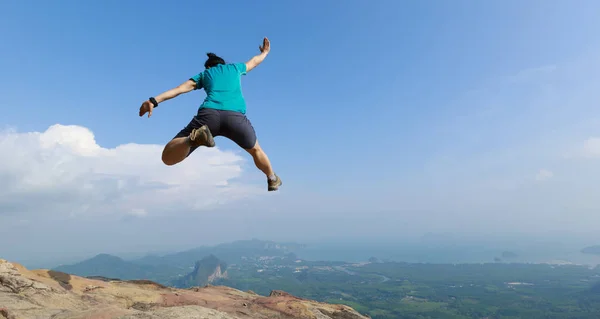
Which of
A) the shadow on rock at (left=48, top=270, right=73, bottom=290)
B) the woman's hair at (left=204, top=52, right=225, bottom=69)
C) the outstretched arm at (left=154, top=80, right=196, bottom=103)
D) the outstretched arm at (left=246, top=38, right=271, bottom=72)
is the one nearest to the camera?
the outstretched arm at (left=154, top=80, right=196, bottom=103)

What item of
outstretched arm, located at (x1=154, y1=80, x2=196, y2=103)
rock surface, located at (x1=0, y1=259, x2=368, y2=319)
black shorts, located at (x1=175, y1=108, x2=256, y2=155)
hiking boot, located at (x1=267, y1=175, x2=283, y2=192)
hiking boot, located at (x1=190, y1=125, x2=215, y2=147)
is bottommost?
rock surface, located at (x1=0, y1=259, x2=368, y2=319)

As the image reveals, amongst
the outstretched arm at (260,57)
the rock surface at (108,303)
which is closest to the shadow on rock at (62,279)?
the rock surface at (108,303)

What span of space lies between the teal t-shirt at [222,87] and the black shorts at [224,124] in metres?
0.12

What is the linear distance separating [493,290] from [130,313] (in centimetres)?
20630

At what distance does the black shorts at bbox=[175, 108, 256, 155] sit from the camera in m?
4.70

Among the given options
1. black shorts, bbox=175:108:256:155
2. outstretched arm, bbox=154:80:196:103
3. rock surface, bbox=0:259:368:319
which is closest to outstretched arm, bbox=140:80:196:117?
outstretched arm, bbox=154:80:196:103

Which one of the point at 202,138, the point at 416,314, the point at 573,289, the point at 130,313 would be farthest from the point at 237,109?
the point at 573,289

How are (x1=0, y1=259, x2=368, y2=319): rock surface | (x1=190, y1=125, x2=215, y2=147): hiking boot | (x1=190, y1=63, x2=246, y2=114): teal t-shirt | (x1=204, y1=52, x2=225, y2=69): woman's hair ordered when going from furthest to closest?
1. (x1=204, y1=52, x2=225, y2=69): woman's hair
2. (x1=0, y1=259, x2=368, y2=319): rock surface
3. (x1=190, y1=63, x2=246, y2=114): teal t-shirt
4. (x1=190, y1=125, x2=215, y2=147): hiking boot

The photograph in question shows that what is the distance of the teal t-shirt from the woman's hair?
19 cm

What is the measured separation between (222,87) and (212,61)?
0.85 metres

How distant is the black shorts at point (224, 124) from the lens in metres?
4.70

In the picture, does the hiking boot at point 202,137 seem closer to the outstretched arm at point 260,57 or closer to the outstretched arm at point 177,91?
the outstretched arm at point 177,91

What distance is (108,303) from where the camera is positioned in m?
7.21

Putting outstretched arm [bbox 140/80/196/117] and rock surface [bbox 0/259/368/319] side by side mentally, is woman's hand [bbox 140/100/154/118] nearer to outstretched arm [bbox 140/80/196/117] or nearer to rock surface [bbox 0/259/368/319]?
outstretched arm [bbox 140/80/196/117]
